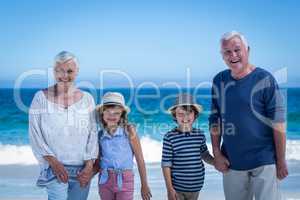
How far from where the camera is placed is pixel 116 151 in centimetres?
346

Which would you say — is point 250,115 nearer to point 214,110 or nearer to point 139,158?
point 214,110

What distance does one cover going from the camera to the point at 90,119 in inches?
133

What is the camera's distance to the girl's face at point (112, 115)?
3.49 meters

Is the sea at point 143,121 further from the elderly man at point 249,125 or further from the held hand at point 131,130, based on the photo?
the elderly man at point 249,125

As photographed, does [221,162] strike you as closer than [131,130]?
Yes

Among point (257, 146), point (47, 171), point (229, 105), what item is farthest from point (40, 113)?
point (257, 146)

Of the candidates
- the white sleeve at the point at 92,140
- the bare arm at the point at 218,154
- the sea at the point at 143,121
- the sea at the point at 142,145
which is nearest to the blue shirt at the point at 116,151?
the white sleeve at the point at 92,140

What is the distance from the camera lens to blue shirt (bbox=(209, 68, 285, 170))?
3141 mm

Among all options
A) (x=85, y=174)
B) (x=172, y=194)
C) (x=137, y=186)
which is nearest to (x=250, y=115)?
(x=172, y=194)

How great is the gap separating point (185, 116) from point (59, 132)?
3.12 feet

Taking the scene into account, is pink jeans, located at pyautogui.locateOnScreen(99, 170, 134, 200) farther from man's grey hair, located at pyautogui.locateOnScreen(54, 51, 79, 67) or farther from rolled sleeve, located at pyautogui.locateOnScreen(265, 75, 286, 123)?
rolled sleeve, located at pyautogui.locateOnScreen(265, 75, 286, 123)

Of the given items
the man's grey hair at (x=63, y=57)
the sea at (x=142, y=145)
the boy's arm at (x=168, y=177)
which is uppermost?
the man's grey hair at (x=63, y=57)

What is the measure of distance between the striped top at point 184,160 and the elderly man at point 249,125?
0.22 metres

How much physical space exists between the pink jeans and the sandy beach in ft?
5.99
